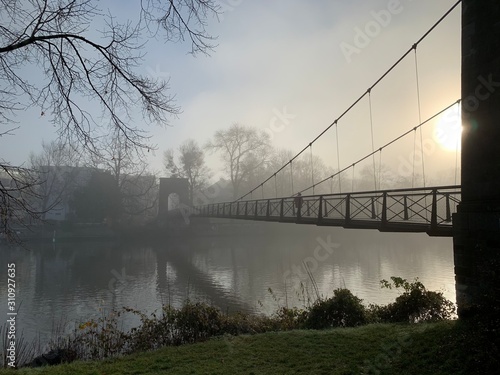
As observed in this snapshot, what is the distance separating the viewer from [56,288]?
47.2 feet

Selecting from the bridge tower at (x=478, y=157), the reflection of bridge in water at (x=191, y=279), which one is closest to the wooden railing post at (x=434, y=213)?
the bridge tower at (x=478, y=157)

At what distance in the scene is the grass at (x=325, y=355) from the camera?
3498 millimetres

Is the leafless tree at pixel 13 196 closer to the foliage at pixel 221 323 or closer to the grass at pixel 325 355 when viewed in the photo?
the grass at pixel 325 355

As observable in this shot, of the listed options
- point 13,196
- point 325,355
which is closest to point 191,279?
point 325,355

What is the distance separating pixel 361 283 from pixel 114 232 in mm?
26312

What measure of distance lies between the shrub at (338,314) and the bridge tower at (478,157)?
79.1 inches

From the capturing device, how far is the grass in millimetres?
3498

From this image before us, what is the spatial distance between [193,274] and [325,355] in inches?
603

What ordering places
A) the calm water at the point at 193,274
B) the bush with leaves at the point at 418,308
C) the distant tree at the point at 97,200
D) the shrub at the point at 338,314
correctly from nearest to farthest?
the bush with leaves at the point at 418,308 → the shrub at the point at 338,314 → the calm water at the point at 193,274 → the distant tree at the point at 97,200

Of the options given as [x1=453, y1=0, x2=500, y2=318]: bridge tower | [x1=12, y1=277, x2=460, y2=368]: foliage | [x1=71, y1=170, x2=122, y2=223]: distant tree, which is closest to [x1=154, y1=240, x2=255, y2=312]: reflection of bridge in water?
[x1=12, y1=277, x2=460, y2=368]: foliage

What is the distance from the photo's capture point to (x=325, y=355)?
431 cm

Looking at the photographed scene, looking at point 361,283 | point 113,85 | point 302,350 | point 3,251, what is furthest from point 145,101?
point 3,251

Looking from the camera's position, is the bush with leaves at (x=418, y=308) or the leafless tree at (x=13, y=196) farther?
the bush with leaves at (x=418, y=308)

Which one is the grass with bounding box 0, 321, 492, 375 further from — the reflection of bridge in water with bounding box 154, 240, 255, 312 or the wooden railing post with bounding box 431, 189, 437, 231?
the reflection of bridge in water with bounding box 154, 240, 255, 312
